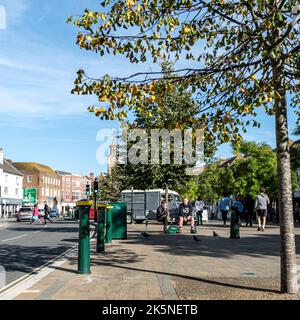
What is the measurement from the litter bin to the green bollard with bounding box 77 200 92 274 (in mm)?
7925

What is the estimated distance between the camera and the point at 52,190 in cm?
11619

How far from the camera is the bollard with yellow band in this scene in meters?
8.56

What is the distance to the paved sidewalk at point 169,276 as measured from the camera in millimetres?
6629

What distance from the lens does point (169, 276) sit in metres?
8.34

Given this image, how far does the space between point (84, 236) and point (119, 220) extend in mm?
8367

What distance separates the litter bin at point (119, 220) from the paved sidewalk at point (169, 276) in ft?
11.1
